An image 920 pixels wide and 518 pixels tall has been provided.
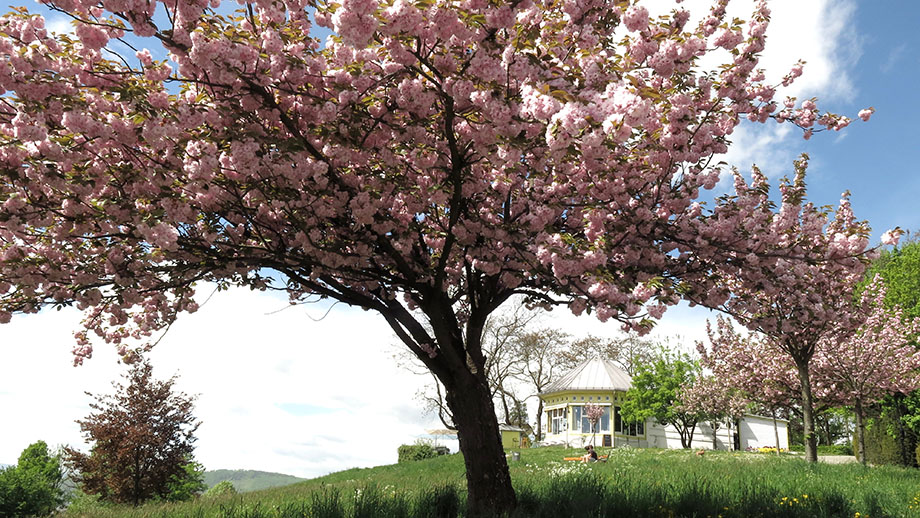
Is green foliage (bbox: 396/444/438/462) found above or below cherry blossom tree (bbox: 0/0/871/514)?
below

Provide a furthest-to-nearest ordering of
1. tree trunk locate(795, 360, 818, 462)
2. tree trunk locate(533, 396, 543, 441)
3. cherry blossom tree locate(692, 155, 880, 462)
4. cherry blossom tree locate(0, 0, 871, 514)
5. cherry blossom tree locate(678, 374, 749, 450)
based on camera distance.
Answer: tree trunk locate(533, 396, 543, 441), cherry blossom tree locate(678, 374, 749, 450), tree trunk locate(795, 360, 818, 462), cherry blossom tree locate(692, 155, 880, 462), cherry blossom tree locate(0, 0, 871, 514)

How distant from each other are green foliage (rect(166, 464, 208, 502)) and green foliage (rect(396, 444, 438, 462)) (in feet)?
36.5

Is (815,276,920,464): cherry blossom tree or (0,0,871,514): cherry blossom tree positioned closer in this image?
(0,0,871,514): cherry blossom tree

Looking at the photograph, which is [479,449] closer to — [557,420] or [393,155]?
[393,155]

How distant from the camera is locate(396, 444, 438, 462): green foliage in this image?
32.2 m

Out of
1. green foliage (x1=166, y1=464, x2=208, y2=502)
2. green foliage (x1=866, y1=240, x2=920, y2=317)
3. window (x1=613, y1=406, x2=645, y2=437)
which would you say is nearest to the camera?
green foliage (x1=166, y1=464, x2=208, y2=502)

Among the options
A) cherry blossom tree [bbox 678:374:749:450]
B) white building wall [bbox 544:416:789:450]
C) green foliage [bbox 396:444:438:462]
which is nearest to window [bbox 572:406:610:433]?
white building wall [bbox 544:416:789:450]

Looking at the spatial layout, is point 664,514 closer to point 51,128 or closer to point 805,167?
point 805,167

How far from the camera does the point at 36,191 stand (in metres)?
6.25

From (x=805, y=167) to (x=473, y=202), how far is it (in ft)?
A: 23.1

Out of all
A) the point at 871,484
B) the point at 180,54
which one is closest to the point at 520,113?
the point at 180,54

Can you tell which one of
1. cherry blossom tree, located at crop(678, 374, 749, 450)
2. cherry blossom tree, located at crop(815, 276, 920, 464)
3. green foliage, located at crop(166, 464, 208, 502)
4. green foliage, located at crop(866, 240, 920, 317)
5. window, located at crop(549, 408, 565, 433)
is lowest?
green foliage, located at crop(166, 464, 208, 502)

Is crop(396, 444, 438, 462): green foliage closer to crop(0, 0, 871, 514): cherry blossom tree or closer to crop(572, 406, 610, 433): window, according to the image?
crop(572, 406, 610, 433): window

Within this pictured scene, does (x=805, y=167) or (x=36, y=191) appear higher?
(x=805, y=167)
